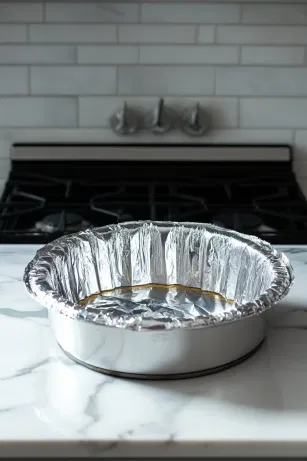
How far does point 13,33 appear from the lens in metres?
1.73

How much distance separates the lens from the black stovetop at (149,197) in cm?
151

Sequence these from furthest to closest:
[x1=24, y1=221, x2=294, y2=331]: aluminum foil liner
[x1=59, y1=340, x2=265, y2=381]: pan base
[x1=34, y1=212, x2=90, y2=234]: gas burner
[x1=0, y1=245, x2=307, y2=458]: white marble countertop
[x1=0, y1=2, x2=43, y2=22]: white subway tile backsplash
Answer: [x1=0, y1=2, x2=43, y2=22]: white subway tile backsplash, [x1=34, y1=212, x2=90, y2=234]: gas burner, [x1=24, y1=221, x2=294, y2=331]: aluminum foil liner, [x1=59, y1=340, x2=265, y2=381]: pan base, [x1=0, y1=245, x2=307, y2=458]: white marble countertop

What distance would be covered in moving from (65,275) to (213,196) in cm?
62

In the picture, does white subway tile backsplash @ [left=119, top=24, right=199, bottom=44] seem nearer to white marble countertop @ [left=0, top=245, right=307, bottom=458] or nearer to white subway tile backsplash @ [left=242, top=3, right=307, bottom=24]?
white subway tile backsplash @ [left=242, top=3, right=307, bottom=24]

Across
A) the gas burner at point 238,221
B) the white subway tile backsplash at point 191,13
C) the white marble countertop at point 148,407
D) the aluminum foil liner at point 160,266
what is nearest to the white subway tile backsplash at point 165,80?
the white subway tile backsplash at point 191,13

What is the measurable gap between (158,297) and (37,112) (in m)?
0.75

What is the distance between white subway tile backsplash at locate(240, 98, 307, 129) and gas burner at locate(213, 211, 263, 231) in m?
0.31

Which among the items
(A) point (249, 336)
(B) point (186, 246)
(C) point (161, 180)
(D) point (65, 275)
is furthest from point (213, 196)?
(A) point (249, 336)

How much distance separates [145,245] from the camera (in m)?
1.21

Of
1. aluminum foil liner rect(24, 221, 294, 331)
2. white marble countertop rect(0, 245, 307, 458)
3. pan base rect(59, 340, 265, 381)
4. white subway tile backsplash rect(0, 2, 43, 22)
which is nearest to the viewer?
white marble countertop rect(0, 245, 307, 458)

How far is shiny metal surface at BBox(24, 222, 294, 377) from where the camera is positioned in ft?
2.93

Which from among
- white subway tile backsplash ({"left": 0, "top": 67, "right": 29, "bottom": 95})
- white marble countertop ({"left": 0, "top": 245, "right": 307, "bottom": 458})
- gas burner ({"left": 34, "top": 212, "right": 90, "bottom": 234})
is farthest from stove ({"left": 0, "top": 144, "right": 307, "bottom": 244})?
white marble countertop ({"left": 0, "top": 245, "right": 307, "bottom": 458})

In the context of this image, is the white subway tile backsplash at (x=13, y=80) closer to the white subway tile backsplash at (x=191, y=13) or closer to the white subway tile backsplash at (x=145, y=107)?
Answer: the white subway tile backsplash at (x=145, y=107)

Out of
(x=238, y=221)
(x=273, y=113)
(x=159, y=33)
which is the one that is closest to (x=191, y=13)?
(x=159, y=33)
